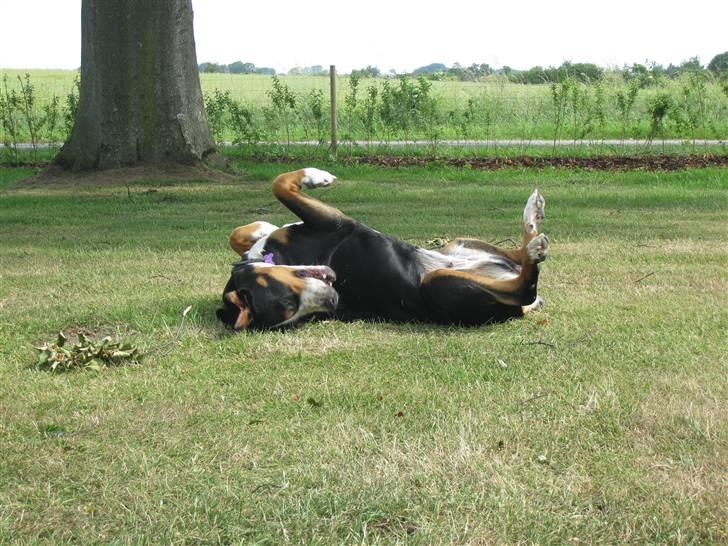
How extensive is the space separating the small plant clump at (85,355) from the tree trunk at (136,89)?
30.4 ft

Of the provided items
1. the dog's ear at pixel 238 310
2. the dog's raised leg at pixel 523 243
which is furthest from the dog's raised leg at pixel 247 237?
the dog's raised leg at pixel 523 243

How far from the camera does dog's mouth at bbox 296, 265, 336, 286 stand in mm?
5402

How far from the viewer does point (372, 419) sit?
3965 mm

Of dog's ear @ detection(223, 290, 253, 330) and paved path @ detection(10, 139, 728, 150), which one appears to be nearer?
dog's ear @ detection(223, 290, 253, 330)

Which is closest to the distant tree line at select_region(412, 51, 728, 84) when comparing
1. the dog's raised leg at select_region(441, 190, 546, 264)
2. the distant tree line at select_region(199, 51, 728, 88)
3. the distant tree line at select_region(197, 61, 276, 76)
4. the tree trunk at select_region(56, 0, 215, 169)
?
the distant tree line at select_region(199, 51, 728, 88)

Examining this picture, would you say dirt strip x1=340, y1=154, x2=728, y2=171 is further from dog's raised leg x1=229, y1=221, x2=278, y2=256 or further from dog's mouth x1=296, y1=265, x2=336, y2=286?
dog's mouth x1=296, y1=265, x2=336, y2=286

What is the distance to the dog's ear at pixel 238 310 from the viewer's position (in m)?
5.32

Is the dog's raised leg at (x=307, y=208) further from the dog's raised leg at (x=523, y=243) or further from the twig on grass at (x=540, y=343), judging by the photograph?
the twig on grass at (x=540, y=343)

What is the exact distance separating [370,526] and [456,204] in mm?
8401

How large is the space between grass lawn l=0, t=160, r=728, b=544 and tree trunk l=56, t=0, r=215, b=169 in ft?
21.4

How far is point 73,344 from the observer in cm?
520

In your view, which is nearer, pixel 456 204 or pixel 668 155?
pixel 456 204

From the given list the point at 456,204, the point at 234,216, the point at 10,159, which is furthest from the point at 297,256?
the point at 10,159

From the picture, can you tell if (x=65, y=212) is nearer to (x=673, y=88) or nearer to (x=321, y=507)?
(x=321, y=507)
